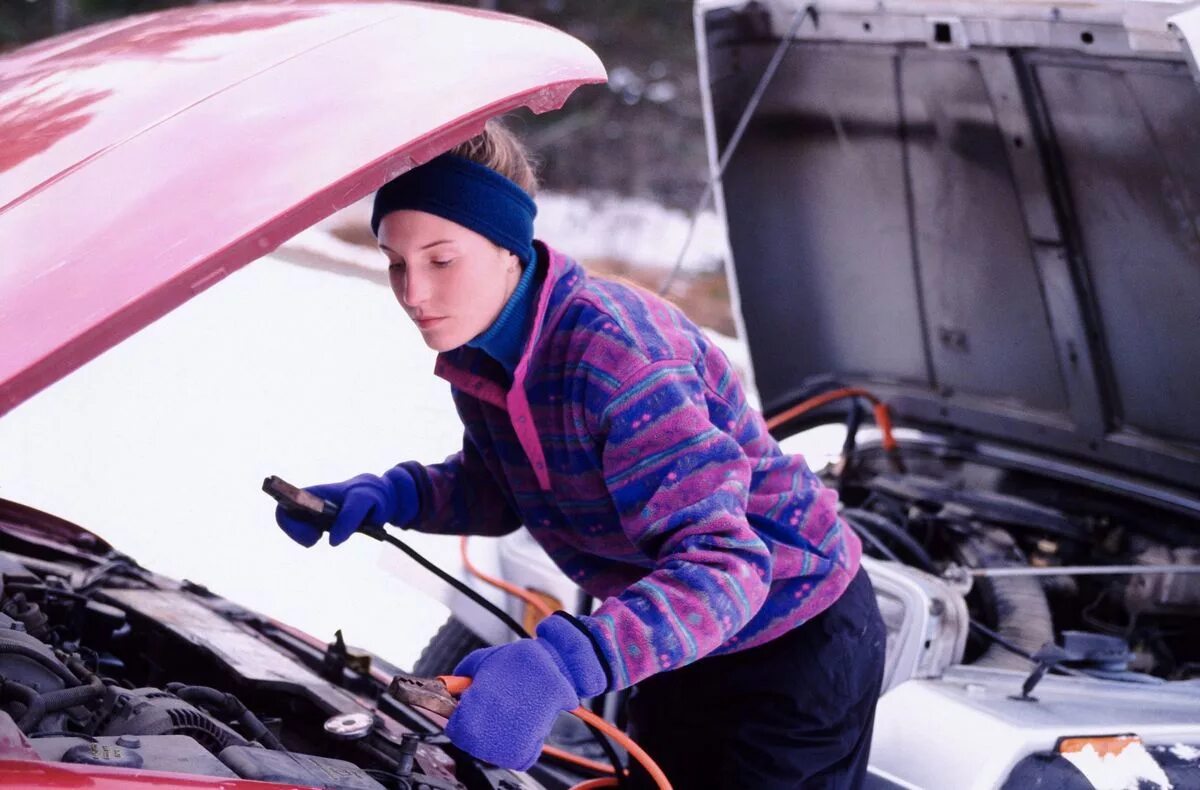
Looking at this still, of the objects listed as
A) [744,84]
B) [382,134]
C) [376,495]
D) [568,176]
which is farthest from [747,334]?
[568,176]

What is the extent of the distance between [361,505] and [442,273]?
0.56 metres

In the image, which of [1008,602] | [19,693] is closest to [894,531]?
[1008,602]

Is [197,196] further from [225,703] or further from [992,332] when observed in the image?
[992,332]

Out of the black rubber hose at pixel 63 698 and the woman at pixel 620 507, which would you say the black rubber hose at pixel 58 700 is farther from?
the woman at pixel 620 507

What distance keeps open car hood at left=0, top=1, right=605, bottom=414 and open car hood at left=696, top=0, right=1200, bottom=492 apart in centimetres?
154

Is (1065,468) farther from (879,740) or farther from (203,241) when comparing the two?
→ (203,241)

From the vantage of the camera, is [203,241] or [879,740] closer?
[203,241]

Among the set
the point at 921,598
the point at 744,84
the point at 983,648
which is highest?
the point at 744,84

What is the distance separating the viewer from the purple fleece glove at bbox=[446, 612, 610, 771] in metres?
1.43

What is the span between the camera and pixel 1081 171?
→ 3072mm

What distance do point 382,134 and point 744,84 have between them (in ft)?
6.97

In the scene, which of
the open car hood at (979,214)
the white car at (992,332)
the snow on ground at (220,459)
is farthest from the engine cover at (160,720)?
the open car hood at (979,214)

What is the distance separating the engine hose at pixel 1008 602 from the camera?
2.82 metres

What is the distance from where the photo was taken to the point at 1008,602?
9.93 feet
